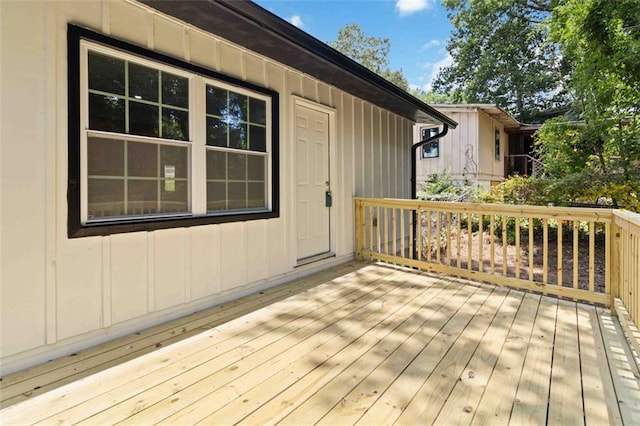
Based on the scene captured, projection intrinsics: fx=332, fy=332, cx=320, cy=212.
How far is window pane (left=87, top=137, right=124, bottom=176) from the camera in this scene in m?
2.25

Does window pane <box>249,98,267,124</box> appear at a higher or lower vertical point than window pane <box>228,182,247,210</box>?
higher

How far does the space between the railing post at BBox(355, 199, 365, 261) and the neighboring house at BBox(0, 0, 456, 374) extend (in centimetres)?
114

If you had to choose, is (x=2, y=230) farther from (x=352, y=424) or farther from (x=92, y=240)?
(x=352, y=424)

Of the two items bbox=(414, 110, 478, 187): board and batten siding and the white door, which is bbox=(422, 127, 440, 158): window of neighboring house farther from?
the white door

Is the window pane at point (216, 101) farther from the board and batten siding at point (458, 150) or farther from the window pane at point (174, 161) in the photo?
the board and batten siding at point (458, 150)

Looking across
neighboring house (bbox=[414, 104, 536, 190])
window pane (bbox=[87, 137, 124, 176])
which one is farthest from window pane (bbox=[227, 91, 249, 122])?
neighboring house (bbox=[414, 104, 536, 190])

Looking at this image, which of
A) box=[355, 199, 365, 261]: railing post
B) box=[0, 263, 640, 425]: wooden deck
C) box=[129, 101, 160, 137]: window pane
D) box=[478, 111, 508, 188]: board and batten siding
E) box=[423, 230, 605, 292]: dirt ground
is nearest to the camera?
box=[0, 263, 640, 425]: wooden deck

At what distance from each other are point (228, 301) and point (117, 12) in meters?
2.45

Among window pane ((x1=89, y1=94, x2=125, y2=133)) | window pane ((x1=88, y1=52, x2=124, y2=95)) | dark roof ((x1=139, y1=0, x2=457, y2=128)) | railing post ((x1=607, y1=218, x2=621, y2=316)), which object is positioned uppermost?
dark roof ((x1=139, y1=0, x2=457, y2=128))

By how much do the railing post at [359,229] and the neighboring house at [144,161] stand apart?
1135 mm

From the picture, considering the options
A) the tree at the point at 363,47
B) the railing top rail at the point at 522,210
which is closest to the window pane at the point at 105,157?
the railing top rail at the point at 522,210

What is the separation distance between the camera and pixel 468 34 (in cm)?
1902

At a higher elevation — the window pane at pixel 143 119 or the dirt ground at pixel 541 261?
the window pane at pixel 143 119

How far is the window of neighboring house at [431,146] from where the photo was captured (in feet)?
42.2
